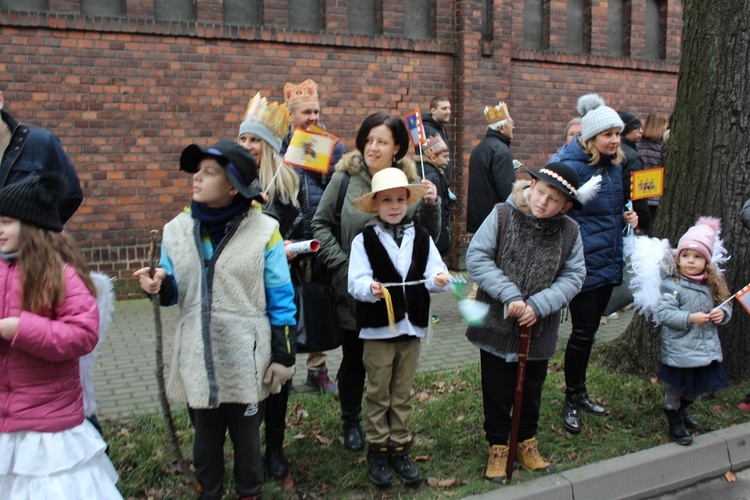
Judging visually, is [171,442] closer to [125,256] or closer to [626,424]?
[626,424]

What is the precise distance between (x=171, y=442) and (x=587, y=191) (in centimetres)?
251

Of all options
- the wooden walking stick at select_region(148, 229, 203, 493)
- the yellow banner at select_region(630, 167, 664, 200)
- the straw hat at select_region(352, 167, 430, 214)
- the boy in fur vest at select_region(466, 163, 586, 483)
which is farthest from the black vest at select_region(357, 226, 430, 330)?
the yellow banner at select_region(630, 167, 664, 200)

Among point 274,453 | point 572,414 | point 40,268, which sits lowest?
point 572,414

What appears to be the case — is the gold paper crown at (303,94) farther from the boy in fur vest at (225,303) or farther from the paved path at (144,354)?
the paved path at (144,354)

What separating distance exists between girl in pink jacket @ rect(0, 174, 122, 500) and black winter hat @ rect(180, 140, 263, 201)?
0.59 metres

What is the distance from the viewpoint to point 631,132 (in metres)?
7.47

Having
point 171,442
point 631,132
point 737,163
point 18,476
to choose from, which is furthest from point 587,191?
point 631,132

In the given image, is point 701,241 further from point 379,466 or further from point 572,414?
point 379,466

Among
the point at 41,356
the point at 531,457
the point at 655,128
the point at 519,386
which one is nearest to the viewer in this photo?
the point at 41,356

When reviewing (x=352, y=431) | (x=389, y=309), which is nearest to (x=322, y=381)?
(x=352, y=431)

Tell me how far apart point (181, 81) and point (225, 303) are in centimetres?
603

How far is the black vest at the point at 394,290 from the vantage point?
3.79 meters

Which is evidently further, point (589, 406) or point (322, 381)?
point (322, 381)

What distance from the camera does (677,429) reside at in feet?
14.9
